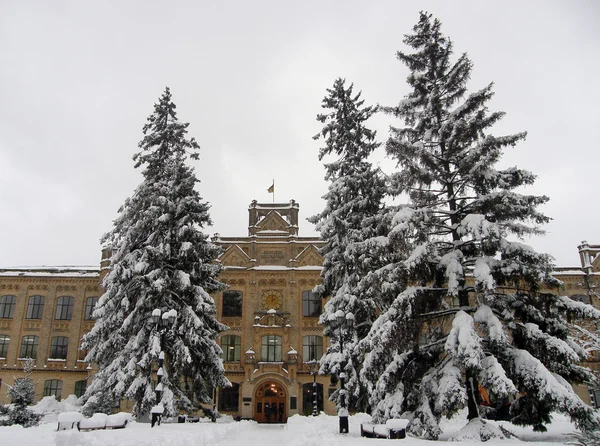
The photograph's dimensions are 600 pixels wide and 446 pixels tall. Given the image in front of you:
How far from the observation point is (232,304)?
39031 millimetres

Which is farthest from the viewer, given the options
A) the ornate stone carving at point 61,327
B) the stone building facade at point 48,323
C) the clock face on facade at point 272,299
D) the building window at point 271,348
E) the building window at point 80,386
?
the ornate stone carving at point 61,327

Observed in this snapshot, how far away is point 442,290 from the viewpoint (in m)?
15.2

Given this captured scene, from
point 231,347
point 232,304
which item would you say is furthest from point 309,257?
point 231,347

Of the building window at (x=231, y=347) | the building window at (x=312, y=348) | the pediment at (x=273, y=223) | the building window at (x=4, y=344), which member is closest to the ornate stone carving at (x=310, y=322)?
the building window at (x=312, y=348)

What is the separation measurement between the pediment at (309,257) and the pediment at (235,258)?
14.1 feet

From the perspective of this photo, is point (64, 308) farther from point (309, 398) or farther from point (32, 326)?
point (309, 398)

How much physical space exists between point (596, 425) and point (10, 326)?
144 feet

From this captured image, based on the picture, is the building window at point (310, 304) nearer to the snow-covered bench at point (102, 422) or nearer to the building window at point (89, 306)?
the building window at point (89, 306)

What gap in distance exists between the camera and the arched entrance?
3575 centimetres

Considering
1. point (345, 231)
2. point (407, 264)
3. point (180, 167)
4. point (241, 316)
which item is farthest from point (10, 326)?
point (407, 264)

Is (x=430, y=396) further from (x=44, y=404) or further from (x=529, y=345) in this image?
(x=44, y=404)

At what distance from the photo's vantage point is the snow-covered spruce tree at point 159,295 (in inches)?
821

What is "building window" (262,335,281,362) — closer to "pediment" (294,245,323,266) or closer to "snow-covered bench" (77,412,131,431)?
"pediment" (294,245,323,266)

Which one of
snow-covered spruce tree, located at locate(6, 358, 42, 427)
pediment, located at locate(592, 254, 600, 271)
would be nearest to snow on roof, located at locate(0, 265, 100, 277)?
snow-covered spruce tree, located at locate(6, 358, 42, 427)
